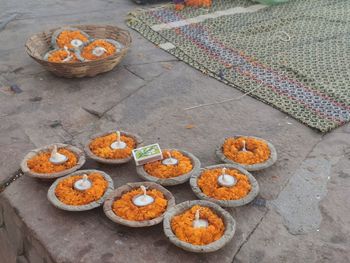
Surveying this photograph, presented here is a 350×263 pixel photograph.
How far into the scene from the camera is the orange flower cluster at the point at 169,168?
244 cm

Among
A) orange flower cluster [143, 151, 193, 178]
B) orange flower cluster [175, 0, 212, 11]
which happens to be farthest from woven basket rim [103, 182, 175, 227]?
orange flower cluster [175, 0, 212, 11]

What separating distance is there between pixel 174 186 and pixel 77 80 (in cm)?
164

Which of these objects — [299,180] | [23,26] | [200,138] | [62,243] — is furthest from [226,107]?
[23,26]

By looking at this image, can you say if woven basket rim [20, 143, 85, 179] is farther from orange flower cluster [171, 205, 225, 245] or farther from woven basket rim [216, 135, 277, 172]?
woven basket rim [216, 135, 277, 172]

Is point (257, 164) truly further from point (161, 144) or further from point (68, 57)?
point (68, 57)

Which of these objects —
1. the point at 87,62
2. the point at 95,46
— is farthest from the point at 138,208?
the point at 95,46

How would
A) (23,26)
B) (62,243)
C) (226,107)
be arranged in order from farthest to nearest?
(23,26), (226,107), (62,243)

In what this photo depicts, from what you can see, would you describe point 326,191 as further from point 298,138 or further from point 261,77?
point 261,77

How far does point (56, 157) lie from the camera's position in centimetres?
255

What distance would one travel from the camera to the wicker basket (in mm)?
3463

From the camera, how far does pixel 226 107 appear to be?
3348 millimetres

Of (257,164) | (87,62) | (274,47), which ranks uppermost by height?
(87,62)

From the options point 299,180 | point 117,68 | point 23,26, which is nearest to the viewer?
point 299,180

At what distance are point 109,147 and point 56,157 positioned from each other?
0.32 metres
